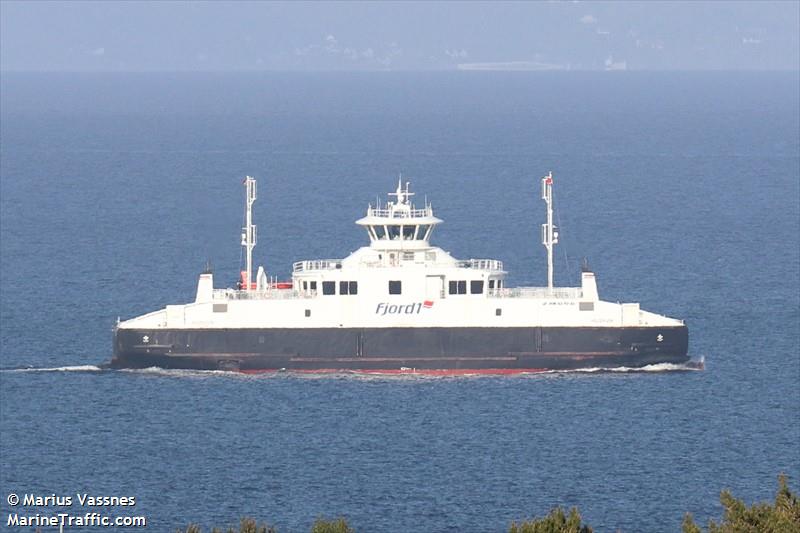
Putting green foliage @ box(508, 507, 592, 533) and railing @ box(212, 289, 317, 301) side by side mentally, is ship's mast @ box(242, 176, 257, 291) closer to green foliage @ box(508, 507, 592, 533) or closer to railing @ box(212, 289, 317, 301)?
railing @ box(212, 289, 317, 301)

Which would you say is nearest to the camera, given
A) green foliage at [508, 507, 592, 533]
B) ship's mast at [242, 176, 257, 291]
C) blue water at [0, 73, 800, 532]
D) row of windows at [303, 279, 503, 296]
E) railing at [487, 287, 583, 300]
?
green foliage at [508, 507, 592, 533]

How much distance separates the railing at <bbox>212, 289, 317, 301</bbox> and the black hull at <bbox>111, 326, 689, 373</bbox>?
152cm

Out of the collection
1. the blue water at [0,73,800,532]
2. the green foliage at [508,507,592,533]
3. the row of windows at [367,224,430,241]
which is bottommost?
the green foliage at [508,507,592,533]

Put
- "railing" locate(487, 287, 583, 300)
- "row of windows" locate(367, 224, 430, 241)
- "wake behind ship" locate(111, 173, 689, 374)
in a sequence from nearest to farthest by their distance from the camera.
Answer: "wake behind ship" locate(111, 173, 689, 374) < "railing" locate(487, 287, 583, 300) < "row of windows" locate(367, 224, 430, 241)

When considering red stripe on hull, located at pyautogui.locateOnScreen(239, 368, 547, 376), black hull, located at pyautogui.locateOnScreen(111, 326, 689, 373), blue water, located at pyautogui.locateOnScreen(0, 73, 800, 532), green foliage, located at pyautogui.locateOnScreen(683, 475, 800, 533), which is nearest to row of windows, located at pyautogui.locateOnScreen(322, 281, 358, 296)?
black hull, located at pyautogui.locateOnScreen(111, 326, 689, 373)

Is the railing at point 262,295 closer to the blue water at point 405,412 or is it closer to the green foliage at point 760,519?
the blue water at point 405,412

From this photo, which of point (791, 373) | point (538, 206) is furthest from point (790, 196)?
point (791, 373)

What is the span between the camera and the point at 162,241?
5310 inches

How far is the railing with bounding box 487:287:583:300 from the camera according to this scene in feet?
302

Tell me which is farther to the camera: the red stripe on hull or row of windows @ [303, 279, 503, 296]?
row of windows @ [303, 279, 503, 296]

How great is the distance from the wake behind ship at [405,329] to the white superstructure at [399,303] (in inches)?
1.5

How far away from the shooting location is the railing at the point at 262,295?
303 ft

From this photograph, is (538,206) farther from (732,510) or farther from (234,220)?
(732,510)

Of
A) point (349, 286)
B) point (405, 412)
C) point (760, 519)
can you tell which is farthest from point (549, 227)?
point (760, 519)
